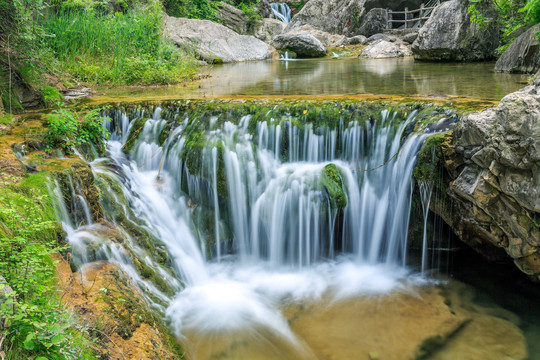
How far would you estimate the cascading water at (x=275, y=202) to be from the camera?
4871 mm

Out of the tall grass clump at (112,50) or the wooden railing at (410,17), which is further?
the wooden railing at (410,17)

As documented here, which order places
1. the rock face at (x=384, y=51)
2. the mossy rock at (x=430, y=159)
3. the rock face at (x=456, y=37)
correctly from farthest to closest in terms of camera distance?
1. the rock face at (x=384, y=51)
2. the rock face at (x=456, y=37)
3. the mossy rock at (x=430, y=159)

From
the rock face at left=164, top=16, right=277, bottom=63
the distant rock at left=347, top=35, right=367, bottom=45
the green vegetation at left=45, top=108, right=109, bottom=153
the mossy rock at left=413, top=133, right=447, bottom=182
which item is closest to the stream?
the mossy rock at left=413, top=133, right=447, bottom=182

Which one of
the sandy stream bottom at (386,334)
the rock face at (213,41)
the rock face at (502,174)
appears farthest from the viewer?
the rock face at (213,41)

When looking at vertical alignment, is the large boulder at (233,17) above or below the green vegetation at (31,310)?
above

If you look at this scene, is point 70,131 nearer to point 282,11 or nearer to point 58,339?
point 58,339

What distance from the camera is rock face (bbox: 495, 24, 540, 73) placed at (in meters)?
8.95

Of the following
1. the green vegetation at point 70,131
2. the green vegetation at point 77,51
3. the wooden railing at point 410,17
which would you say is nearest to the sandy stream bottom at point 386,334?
the green vegetation at point 70,131

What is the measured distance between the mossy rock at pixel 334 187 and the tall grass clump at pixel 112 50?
217 inches

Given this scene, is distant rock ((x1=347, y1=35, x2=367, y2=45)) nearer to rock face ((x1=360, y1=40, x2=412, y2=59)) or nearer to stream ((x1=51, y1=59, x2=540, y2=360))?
rock face ((x1=360, y1=40, x2=412, y2=59))

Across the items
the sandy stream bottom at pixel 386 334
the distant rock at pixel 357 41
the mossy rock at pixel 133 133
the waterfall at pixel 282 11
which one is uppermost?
the waterfall at pixel 282 11

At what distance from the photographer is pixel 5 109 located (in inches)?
233

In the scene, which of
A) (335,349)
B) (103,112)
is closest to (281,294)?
(335,349)

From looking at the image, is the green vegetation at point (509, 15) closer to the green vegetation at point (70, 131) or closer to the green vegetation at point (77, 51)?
the green vegetation at point (70, 131)
